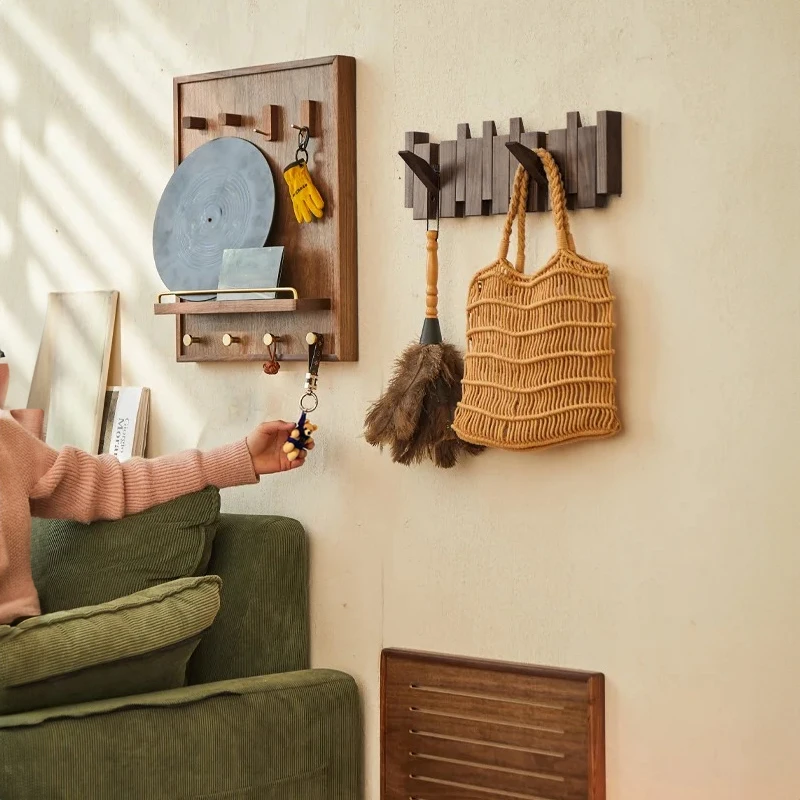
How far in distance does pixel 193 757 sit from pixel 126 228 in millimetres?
1362

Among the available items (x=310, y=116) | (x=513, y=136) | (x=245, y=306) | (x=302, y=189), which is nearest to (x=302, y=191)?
(x=302, y=189)

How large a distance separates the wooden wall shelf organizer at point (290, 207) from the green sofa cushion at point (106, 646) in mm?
608

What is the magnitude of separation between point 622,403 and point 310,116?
2.97 feet

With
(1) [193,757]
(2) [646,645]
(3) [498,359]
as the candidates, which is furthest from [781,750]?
(1) [193,757]

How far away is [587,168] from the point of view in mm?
2234

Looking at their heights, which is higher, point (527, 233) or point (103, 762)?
point (527, 233)

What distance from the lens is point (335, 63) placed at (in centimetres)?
256

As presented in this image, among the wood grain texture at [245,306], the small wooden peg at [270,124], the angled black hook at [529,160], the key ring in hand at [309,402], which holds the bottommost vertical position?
the key ring in hand at [309,402]

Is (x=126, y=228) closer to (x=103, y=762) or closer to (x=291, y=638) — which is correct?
(x=291, y=638)

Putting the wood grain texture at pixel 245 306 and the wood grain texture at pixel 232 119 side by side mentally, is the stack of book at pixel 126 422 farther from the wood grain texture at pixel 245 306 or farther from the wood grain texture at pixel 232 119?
the wood grain texture at pixel 232 119

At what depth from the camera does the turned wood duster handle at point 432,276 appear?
Answer: 242cm

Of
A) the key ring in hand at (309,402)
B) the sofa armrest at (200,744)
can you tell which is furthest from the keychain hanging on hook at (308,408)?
the sofa armrest at (200,744)

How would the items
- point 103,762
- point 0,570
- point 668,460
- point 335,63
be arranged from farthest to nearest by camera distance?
point 335,63 < point 0,570 < point 668,460 < point 103,762

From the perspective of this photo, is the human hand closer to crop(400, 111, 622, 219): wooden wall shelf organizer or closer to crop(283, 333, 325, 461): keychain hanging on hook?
crop(283, 333, 325, 461): keychain hanging on hook
